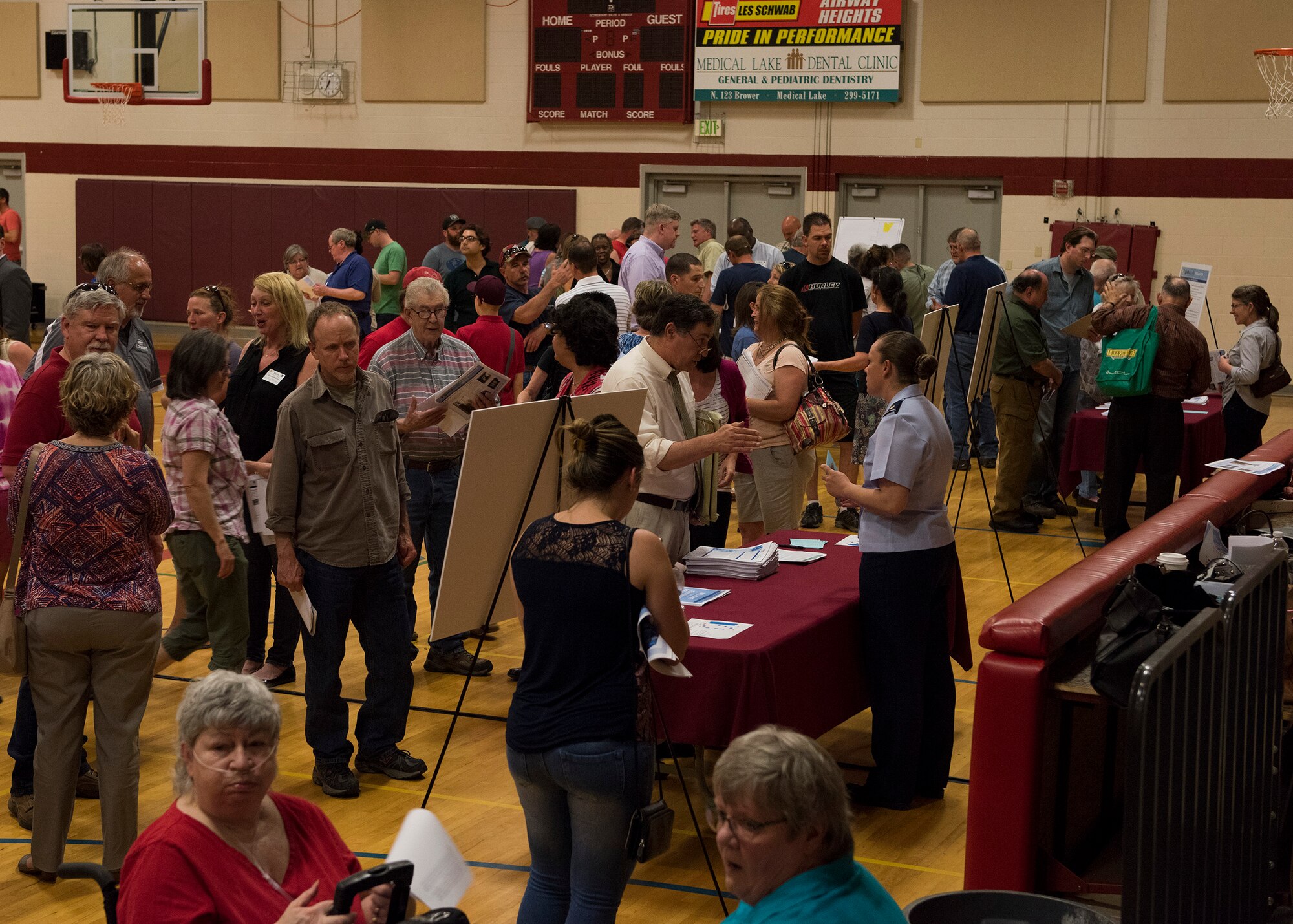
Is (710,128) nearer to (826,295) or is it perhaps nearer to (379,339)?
(826,295)

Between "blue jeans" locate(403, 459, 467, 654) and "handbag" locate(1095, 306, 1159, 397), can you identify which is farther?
"handbag" locate(1095, 306, 1159, 397)

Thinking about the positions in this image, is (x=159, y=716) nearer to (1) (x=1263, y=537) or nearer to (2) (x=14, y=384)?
(2) (x=14, y=384)

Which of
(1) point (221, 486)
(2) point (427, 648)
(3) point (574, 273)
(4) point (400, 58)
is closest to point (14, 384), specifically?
(1) point (221, 486)

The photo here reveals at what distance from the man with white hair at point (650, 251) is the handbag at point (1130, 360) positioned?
3.42 metres

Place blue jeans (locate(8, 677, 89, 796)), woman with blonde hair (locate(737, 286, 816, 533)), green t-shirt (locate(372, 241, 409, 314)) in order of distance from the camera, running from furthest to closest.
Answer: green t-shirt (locate(372, 241, 409, 314))
woman with blonde hair (locate(737, 286, 816, 533))
blue jeans (locate(8, 677, 89, 796))

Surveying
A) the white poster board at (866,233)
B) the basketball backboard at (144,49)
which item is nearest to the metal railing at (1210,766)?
the white poster board at (866,233)

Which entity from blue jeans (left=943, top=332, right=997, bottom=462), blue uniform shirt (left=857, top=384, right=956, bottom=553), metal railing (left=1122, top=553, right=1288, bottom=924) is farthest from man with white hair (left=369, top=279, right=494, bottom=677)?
blue jeans (left=943, top=332, right=997, bottom=462)

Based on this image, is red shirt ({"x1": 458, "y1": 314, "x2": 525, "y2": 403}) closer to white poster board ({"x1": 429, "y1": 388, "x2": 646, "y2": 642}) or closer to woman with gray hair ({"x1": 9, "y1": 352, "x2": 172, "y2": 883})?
white poster board ({"x1": 429, "y1": 388, "x2": 646, "y2": 642})

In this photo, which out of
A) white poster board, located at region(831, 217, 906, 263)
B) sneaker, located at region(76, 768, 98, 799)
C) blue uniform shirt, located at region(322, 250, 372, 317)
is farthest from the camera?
white poster board, located at region(831, 217, 906, 263)

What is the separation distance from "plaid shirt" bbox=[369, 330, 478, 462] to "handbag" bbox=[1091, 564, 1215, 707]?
2898 mm

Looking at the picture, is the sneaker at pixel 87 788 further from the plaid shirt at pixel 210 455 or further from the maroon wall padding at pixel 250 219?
the maroon wall padding at pixel 250 219

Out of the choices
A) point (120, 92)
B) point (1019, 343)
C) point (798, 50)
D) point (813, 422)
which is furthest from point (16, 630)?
point (120, 92)

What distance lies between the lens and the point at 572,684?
3223 millimetres

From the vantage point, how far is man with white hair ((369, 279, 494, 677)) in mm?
5566
